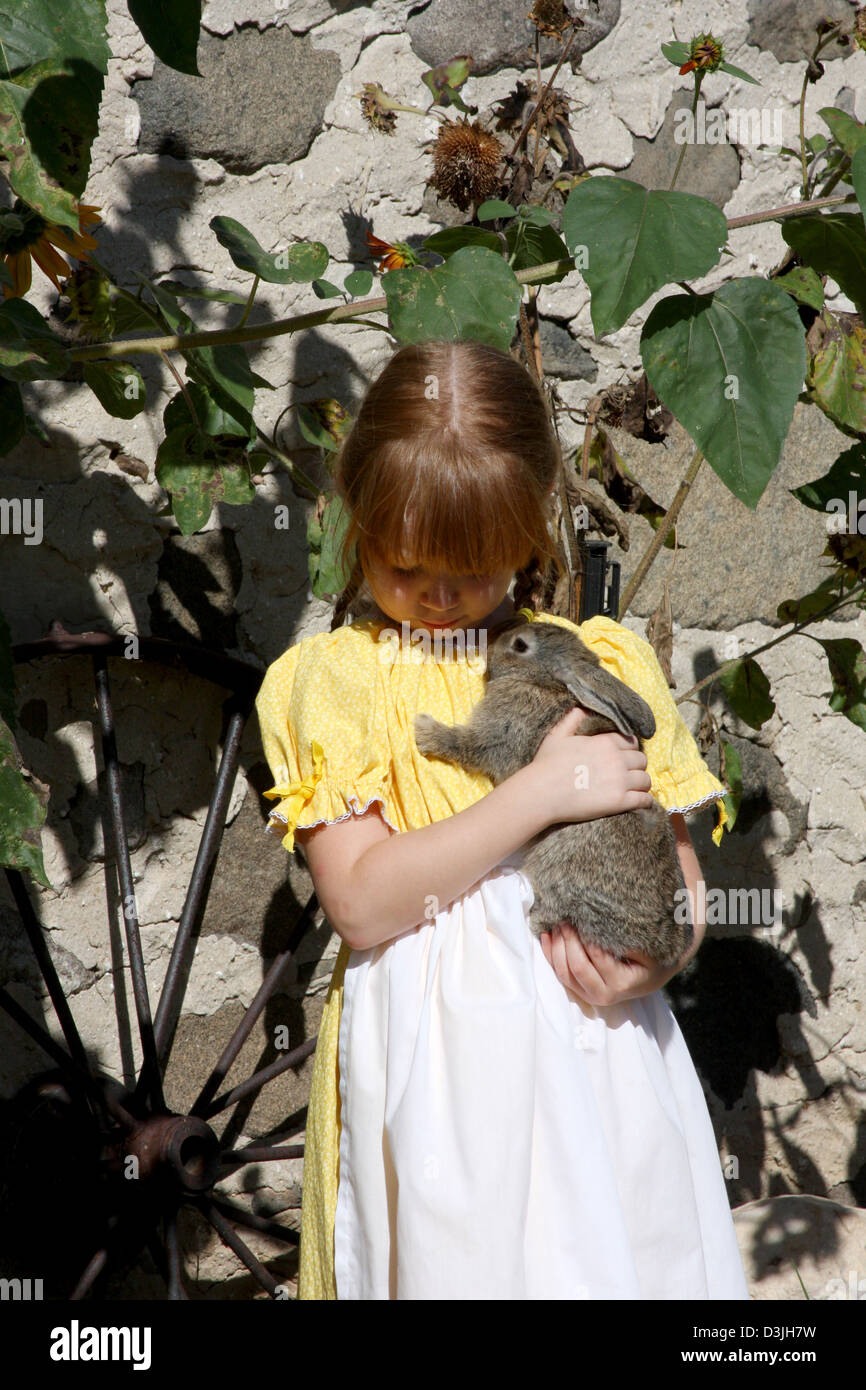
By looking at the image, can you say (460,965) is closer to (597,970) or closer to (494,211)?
(597,970)

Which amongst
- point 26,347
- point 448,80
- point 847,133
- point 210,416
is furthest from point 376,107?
point 26,347

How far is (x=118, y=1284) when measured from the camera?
6.88ft

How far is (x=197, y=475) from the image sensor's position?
1.87 m

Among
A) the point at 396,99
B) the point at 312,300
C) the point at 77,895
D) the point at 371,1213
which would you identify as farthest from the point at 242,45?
the point at 371,1213

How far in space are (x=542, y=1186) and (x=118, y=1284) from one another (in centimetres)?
117

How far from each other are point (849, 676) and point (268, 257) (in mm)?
1500

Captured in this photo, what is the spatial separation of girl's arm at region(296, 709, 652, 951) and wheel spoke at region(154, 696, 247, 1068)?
1.95ft

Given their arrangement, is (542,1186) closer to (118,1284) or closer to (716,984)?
(118,1284)

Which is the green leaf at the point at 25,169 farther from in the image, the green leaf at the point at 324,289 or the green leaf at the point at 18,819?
the green leaf at the point at 18,819

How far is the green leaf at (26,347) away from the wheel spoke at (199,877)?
823 millimetres

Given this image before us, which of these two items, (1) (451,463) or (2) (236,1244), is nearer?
(1) (451,463)

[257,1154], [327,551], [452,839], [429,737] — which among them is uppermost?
[327,551]

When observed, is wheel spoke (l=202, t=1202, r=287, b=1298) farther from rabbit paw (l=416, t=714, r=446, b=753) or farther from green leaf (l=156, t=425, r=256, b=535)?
green leaf (l=156, t=425, r=256, b=535)

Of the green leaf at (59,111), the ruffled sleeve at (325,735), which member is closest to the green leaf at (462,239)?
the green leaf at (59,111)
